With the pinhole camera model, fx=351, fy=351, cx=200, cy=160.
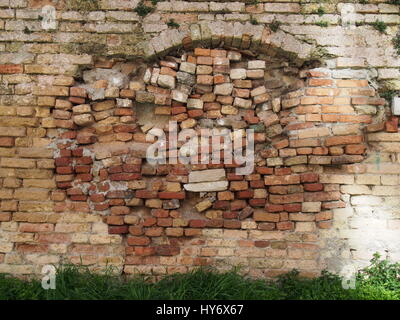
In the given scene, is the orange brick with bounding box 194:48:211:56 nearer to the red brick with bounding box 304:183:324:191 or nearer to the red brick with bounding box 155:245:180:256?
the red brick with bounding box 304:183:324:191

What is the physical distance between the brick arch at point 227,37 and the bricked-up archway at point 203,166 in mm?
125

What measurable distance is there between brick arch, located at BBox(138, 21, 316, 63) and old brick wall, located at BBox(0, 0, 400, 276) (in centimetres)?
1

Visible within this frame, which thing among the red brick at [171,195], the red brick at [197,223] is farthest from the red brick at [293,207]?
the red brick at [171,195]

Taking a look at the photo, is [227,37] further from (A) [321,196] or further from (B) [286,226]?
(B) [286,226]

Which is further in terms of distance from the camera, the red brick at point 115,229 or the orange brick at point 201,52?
the orange brick at point 201,52

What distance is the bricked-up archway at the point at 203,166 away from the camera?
3.00 metres

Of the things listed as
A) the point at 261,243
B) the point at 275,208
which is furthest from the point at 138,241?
the point at 275,208

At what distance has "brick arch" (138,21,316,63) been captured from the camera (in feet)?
10.0

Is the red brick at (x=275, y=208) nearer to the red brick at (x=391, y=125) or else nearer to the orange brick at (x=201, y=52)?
the red brick at (x=391, y=125)

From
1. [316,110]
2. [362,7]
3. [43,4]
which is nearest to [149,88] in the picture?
[43,4]

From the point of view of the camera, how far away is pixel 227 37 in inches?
121

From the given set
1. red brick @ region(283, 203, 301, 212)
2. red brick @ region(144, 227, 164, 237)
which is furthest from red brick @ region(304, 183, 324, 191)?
red brick @ region(144, 227, 164, 237)

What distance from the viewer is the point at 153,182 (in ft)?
10.0

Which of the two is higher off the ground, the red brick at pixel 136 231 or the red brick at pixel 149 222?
the red brick at pixel 149 222
